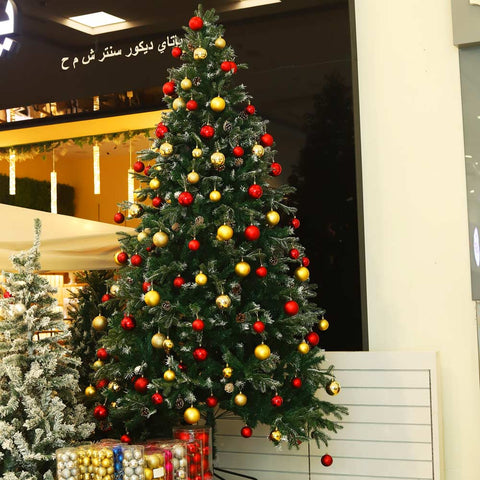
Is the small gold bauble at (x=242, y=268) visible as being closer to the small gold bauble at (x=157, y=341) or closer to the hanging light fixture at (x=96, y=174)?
the small gold bauble at (x=157, y=341)

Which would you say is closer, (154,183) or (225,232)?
(225,232)

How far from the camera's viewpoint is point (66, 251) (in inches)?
184

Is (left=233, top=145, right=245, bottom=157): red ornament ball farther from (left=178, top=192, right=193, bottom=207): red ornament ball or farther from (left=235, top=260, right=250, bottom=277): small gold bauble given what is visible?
(left=235, top=260, right=250, bottom=277): small gold bauble

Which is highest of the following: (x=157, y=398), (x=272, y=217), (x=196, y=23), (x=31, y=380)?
(x=196, y=23)

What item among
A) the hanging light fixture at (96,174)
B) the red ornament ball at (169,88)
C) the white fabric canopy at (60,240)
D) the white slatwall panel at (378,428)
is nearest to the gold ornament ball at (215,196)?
the red ornament ball at (169,88)

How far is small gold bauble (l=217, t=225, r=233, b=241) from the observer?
12.1 feet

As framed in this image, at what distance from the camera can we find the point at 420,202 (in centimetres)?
490

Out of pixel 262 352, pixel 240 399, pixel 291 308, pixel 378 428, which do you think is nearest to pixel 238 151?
pixel 291 308

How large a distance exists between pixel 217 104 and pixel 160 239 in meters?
0.76

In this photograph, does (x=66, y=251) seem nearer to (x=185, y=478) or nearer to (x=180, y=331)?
(x=180, y=331)

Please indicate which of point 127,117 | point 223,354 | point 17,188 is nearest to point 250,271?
point 223,354

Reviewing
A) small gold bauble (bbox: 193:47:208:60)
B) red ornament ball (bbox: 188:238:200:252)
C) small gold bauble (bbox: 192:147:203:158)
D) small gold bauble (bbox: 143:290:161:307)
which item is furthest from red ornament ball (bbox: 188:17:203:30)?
small gold bauble (bbox: 143:290:161:307)

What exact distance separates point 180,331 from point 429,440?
1789 mm

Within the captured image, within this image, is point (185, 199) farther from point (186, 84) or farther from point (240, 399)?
point (240, 399)
